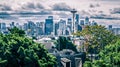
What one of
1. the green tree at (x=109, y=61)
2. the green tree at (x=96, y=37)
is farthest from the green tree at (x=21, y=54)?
the green tree at (x=96, y=37)

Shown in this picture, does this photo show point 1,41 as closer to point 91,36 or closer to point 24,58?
point 24,58

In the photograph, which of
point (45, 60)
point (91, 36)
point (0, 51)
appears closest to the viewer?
point (0, 51)

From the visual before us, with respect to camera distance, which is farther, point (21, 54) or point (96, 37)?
point (96, 37)

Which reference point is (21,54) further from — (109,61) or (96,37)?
(96,37)

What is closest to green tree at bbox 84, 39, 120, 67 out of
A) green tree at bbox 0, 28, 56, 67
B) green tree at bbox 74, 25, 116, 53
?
green tree at bbox 0, 28, 56, 67

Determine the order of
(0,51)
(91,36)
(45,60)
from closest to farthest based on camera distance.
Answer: (0,51) → (45,60) → (91,36)

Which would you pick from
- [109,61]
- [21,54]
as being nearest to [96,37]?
[109,61]

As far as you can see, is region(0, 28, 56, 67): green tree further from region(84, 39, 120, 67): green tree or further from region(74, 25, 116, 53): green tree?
region(74, 25, 116, 53): green tree

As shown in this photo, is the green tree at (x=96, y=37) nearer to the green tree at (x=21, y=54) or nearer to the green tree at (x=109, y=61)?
the green tree at (x=21, y=54)

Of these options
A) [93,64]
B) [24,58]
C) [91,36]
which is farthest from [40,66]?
[91,36]
